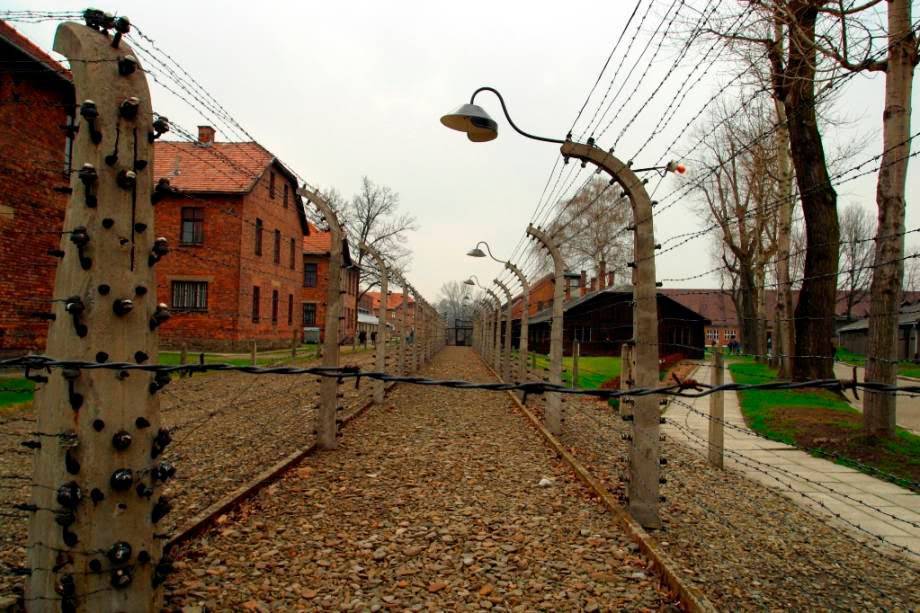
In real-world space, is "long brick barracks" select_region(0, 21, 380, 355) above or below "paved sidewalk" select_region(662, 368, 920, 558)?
above

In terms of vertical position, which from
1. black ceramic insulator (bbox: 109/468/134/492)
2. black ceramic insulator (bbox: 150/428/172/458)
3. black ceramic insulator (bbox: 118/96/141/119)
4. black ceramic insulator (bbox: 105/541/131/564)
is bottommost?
black ceramic insulator (bbox: 105/541/131/564)

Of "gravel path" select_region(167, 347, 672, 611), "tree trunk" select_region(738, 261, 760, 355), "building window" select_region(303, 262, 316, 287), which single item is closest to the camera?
"gravel path" select_region(167, 347, 672, 611)

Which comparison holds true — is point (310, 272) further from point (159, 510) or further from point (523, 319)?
point (159, 510)

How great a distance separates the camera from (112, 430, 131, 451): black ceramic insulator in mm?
2531

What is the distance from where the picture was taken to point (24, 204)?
1327 cm

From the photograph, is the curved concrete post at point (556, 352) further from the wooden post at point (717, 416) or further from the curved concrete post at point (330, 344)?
the curved concrete post at point (330, 344)

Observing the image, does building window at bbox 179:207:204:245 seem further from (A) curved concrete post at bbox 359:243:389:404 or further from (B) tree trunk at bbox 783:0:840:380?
(B) tree trunk at bbox 783:0:840:380

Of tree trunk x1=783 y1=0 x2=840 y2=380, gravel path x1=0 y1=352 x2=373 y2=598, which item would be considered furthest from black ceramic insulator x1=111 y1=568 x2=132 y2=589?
tree trunk x1=783 y1=0 x2=840 y2=380

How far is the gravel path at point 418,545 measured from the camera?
3.43 meters

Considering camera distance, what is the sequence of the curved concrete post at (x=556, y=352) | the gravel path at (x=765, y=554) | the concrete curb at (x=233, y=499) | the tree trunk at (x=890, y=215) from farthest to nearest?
1. the curved concrete post at (x=556, y=352)
2. the tree trunk at (x=890, y=215)
3. the concrete curb at (x=233, y=499)
4. the gravel path at (x=765, y=554)

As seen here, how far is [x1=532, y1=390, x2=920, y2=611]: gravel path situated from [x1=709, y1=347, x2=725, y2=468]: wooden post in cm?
49

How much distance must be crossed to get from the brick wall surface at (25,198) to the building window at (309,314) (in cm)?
2932

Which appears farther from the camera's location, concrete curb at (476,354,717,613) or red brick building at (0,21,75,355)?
red brick building at (0,21,75,355)

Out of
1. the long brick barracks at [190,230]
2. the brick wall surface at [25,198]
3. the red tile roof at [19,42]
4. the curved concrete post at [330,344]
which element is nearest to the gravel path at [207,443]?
the curved concrete post at [330,344]
